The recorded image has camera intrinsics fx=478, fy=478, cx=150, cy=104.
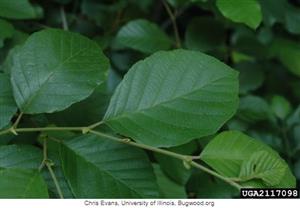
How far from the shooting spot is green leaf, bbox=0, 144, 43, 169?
497 millimetres

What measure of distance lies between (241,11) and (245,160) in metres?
0.24

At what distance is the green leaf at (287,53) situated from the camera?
0.96 m

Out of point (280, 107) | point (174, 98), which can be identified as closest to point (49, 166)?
point (174, 98)

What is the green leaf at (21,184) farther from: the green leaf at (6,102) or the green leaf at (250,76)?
the green leaf at (250,76)

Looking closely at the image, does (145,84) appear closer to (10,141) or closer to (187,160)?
(187,160)

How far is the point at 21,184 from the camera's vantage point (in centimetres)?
45

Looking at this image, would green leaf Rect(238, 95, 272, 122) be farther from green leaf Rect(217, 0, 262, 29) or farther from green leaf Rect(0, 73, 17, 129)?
green leaf Rect(0, 73, 17, 129)

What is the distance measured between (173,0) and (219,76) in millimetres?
375

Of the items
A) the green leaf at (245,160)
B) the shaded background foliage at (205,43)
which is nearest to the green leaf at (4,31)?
the shaded background foliage at (205,43)

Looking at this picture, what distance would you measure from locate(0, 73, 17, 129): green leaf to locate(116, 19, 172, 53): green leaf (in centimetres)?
28

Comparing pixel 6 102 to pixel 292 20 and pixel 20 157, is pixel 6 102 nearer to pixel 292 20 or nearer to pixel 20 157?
pixel 20 157

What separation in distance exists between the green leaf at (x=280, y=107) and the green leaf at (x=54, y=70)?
48 centimetres

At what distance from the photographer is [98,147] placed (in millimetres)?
508

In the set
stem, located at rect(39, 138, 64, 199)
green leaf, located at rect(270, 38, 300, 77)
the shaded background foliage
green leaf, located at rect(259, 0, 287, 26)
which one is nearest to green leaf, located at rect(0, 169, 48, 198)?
stem, located at rect(39, 138, 64, 199)
